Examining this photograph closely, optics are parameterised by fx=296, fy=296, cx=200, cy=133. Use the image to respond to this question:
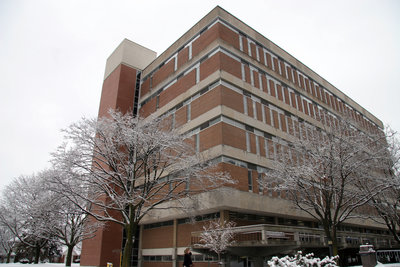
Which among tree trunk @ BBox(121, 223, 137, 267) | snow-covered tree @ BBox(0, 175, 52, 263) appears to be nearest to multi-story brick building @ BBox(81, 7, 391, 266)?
tree trunk @ BBox(121, 223, 137, 267)

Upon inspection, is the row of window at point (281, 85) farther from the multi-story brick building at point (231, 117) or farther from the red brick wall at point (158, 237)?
the red brick wall at point (158, 237)

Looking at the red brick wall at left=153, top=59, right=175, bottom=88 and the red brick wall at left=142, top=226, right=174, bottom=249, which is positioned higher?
the red brick wall at left=153, top=59, right=175, bottom=88

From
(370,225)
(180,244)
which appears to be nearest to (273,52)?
(180,244)

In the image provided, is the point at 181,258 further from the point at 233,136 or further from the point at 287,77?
the point at 287,77

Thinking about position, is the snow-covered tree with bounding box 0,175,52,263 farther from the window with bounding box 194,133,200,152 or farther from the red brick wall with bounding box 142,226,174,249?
the window with bounding box 194,133,200,152

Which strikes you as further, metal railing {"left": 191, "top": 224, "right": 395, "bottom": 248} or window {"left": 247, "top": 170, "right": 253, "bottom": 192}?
window {"left": 247, "top": 170, "right": 253, "bottom": 192}

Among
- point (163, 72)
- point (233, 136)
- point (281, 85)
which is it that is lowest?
point (233, 136)

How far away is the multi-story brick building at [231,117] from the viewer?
24641 millimetres

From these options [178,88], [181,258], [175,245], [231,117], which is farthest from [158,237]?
[178,88]

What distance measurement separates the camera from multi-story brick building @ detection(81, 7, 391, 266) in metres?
24.6

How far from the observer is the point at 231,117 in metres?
27.0

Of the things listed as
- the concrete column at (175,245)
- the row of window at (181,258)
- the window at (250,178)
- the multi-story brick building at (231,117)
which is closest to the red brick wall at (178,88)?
→ the multi-story brick building at (231,117)

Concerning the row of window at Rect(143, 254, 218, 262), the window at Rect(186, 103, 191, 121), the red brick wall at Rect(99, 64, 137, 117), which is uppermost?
the red brick wall at Rect(99, 64, 137, 117)

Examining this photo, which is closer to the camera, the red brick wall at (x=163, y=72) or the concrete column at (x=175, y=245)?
the concrete column at (x=175, y=245)
